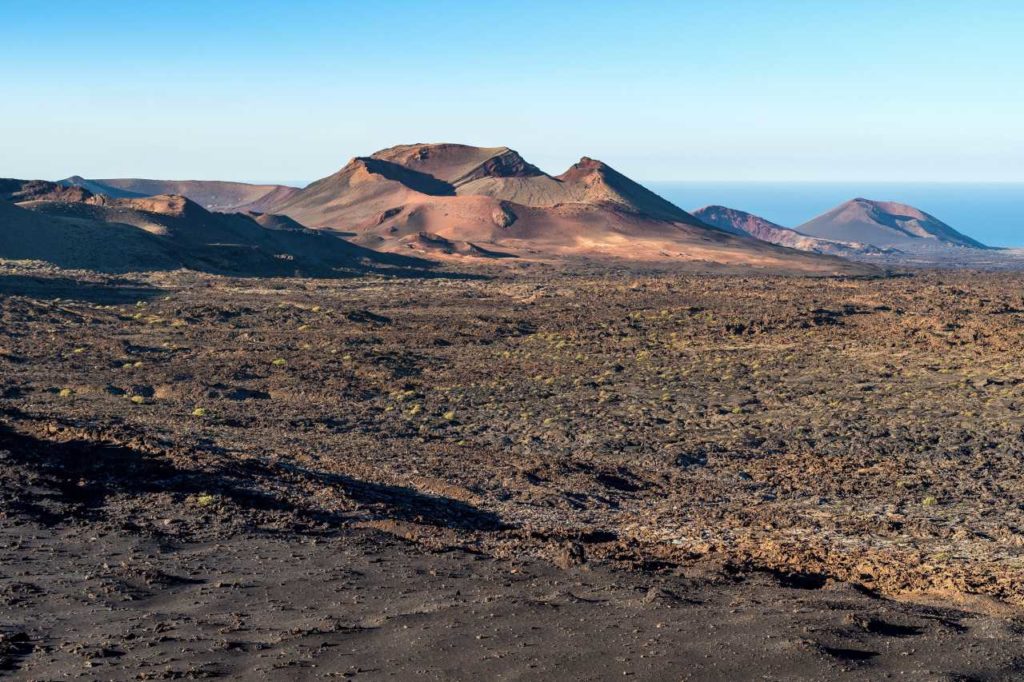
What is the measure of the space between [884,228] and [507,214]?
78791 mm

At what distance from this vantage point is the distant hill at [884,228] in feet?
527

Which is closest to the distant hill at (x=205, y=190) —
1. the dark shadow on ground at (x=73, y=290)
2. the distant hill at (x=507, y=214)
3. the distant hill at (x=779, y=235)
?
the distant hill at (x=507, y=214)

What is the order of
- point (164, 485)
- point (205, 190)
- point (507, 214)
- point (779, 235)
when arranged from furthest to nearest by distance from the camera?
point (205, 190) < point (779, 235) < point (507, 214) < point (164, 485)

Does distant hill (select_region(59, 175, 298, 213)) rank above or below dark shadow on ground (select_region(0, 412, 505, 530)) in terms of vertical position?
above

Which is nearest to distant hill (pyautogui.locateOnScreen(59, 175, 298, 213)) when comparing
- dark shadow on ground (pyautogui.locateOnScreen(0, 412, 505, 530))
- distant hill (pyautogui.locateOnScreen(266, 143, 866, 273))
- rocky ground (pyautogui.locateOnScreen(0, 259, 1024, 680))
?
distant hill (pyautogui.locateOnScreen(266, 143, 866, 273))

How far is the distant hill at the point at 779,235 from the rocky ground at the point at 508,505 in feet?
347

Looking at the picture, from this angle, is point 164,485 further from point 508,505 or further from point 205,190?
point 205,190

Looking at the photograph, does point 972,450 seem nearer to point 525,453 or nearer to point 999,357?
point 525,453

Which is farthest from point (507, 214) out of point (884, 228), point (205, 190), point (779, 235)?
point (205, 190)

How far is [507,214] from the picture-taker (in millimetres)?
113312

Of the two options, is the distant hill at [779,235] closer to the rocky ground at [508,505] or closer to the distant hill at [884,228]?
the distant hill at [884,228]

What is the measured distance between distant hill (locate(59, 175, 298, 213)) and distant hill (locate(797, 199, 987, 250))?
257 ft

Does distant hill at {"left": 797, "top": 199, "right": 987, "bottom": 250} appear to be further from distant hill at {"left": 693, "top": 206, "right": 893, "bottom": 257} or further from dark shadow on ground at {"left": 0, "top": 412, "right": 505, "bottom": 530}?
dark shadow on ground at {"left": 0, "top": 412, "right": 505, "bottom": 530}

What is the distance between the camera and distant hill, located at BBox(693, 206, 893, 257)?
14165 centimetres
